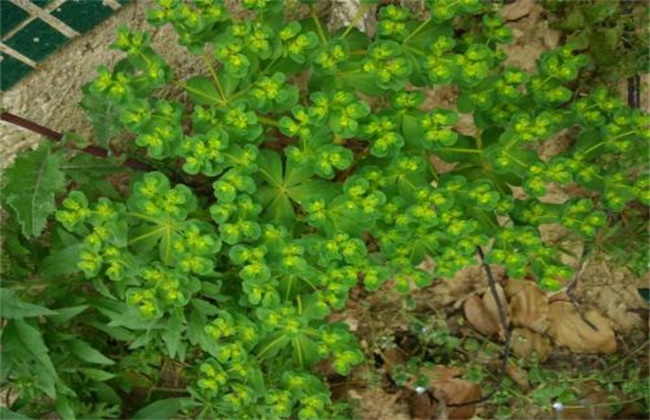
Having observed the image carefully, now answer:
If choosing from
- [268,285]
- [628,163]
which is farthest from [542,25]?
[268,285]

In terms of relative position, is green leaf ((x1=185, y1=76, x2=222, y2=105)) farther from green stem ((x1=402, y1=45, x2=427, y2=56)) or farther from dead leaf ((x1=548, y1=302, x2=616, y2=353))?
dead leaf ((x1=548, y1=302, x2=616, y2=353))

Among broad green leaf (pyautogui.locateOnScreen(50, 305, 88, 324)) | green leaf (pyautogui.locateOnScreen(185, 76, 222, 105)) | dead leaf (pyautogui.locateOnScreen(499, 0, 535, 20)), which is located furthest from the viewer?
dead leaf (pyautogui.locateOnScreen(499, 0, 535, 20))

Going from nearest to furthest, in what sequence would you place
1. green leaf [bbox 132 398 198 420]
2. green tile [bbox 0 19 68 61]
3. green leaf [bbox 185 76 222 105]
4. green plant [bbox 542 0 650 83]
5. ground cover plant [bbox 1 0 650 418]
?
ground cover plant [bbox 1 0 650 418]
green leaf [bbox 185 76 222 105]
green tile [bbox 0 19 68 61]
green leaf [bbox 132 398 198 420]
green plant [bbox 542 0 650 83]

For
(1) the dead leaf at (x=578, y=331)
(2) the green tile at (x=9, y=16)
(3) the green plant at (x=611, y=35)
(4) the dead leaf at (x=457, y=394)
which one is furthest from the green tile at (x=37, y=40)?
(1) the dead leaf at (x=578, y=331)

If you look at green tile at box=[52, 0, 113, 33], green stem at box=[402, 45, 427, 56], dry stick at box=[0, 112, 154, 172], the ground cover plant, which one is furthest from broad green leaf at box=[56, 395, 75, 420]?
green stem at box=[402, 45, 427, 56]

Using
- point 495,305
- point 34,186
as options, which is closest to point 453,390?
point 495,305

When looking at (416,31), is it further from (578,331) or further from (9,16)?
(578,331)

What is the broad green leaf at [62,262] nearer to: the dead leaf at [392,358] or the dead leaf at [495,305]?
the dead leaf at [392,358]
